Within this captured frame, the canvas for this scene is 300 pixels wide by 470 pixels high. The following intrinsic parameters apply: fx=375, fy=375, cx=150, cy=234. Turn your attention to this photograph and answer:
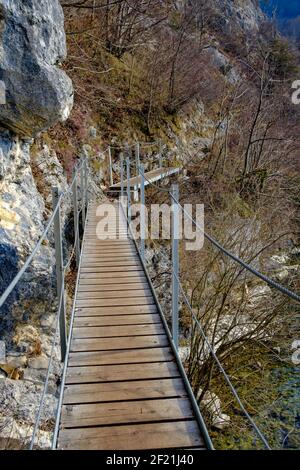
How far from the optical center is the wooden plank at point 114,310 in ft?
12.7

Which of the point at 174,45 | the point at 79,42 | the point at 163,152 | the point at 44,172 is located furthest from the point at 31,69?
the point at 174,45

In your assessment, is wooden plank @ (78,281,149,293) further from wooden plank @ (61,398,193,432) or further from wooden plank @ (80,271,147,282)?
wooden plank @ (61,398,193,432)

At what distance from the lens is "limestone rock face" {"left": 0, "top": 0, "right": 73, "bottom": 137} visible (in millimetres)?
4859

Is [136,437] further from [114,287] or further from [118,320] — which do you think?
[114,287]

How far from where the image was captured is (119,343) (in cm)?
325

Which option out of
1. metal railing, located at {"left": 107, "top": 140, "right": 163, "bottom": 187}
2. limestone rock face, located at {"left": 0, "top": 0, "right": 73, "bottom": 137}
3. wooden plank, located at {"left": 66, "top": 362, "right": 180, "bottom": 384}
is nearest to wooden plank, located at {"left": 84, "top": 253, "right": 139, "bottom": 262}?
limestone rock face, located at {"left": 0, "top": 0, "right": 73, "bottom": 137}

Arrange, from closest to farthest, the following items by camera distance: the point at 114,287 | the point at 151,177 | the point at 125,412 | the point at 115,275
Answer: the point at 125,412 < the point at 114,287 < the point at 115,275 < the point at 151,177

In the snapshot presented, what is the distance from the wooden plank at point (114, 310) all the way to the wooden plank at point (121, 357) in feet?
2.57

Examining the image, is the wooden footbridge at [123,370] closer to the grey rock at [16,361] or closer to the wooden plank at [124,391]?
the wooden plank at [124,391]

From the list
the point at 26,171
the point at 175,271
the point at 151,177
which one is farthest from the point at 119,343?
the point at 151,177

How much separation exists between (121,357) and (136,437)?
3.02 feet

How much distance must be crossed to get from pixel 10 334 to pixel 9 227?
4.65 ft

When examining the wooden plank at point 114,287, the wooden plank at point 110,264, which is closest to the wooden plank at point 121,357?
the wooden plank at point 114,287

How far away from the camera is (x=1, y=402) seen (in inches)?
149
